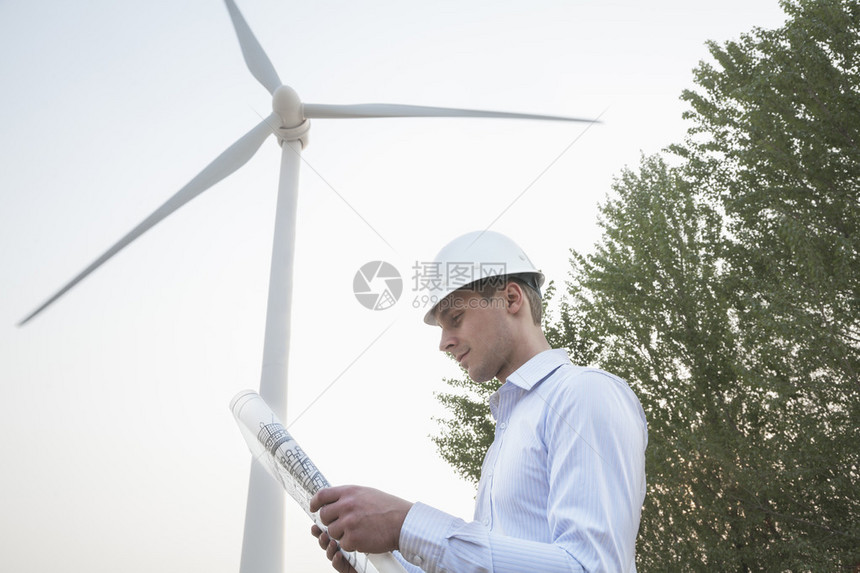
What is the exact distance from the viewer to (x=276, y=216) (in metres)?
10.3

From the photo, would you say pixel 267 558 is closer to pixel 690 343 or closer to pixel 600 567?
pixel 600 567

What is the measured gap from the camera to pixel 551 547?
1656mm

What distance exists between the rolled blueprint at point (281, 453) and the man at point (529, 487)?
0.20 m

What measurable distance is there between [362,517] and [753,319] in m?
12.2

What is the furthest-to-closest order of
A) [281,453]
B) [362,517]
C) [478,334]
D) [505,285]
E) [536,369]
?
[505,285] < [478,334] < [536,369] < [281,453] < [362,517]

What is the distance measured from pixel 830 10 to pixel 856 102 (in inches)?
63.8

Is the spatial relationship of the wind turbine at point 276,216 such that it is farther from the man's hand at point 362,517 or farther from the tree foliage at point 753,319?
the man's hand at point 362,517

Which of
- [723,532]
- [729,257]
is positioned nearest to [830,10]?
[729,257]

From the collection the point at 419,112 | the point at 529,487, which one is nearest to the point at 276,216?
the point at 419,112

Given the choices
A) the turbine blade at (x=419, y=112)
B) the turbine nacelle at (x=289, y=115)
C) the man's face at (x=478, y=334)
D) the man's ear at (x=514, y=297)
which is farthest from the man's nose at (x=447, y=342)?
the turbine nacelle at (x=289, y=115)

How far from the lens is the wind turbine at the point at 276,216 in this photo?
833 cm

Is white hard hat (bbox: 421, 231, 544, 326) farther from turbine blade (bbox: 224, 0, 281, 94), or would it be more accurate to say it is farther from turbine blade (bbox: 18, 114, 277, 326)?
turbine blade (bbox: 224, 0, 281, 94)

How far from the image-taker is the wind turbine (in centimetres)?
833
